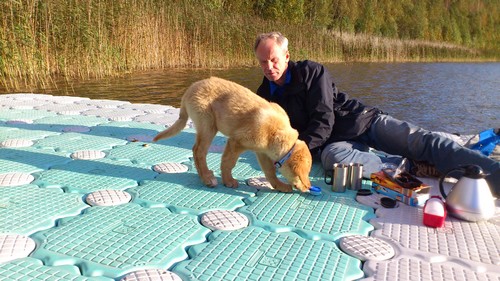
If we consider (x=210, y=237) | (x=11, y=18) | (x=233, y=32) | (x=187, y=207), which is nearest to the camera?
(x=210, y=237)

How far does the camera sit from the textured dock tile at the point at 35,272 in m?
1.67

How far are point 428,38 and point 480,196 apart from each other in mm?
39265

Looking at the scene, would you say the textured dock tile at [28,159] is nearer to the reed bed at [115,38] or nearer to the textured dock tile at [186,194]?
the textured dock tile at [186,194]

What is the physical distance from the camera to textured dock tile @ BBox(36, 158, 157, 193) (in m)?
2.79

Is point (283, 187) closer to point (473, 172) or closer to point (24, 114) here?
point (473, 172)

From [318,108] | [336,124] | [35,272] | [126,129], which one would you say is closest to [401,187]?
[318,108]

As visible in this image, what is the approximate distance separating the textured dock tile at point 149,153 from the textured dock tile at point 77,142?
0.16 meters

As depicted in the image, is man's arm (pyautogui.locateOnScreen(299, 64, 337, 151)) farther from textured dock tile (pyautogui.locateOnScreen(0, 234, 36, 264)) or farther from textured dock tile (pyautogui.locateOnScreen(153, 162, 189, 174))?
textured dock tile (pyautogui.locateOnScreen(0, 234, 36, 264))

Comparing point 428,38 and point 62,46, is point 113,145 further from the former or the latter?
point 428,38

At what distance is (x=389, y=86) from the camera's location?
13.5 metres

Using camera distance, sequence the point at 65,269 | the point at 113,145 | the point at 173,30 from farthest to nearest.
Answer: the point at 173,30
the point at 113,145
the point at 65,269

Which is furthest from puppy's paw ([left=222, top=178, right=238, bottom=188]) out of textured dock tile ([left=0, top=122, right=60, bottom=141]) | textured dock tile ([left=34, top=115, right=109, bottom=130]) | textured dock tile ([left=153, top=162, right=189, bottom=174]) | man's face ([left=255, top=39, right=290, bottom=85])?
textured dock tile ([left=34, top=115, right=109, bottom=130])

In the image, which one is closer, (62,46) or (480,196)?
(480,196)

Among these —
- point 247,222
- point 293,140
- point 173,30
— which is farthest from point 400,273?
point 173,30
